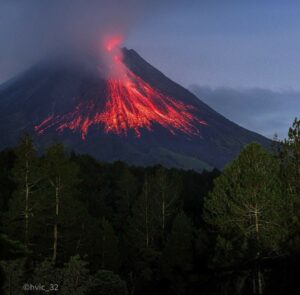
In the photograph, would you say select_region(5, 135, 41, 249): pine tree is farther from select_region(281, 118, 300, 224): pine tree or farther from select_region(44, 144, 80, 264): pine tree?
select_region(281, 118, 300, 224): pine tree

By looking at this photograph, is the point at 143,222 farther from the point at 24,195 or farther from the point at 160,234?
the point at 24,195

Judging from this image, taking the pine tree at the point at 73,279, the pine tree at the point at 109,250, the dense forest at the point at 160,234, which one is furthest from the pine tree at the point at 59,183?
the pine tree at the point at 73,279

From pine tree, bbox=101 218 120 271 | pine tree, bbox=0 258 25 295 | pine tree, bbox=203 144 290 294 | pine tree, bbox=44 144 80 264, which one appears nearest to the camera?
pine tree, bbox=0 258 25 295

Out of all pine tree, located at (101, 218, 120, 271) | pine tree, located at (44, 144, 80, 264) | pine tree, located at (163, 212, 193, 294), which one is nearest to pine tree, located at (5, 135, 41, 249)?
pine tree, located at (44, 144, 80, 264)

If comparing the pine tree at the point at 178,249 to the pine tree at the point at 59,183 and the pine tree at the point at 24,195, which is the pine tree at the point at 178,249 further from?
the pine tree at the point at 24,195

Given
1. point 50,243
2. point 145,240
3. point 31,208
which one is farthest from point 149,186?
point 31,208

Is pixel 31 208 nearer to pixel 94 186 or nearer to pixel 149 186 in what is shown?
pixel 149 186
